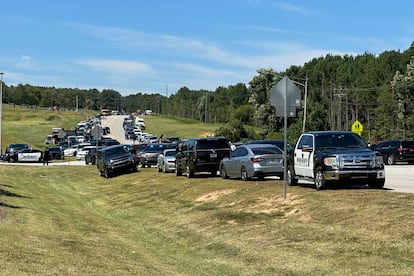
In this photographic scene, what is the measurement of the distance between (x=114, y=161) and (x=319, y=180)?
854 inches

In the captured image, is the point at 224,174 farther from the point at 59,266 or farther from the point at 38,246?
the point at 59,266

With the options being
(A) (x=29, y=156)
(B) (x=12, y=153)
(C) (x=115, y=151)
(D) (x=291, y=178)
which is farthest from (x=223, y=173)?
(B) (x=12, y=153)

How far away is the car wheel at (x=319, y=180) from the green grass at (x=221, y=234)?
0.35 metres

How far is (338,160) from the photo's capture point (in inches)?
733

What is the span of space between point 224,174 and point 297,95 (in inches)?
370

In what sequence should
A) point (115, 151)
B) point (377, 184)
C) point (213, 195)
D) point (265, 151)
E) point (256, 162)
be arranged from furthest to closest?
point (115, 151) < point (265, 151) < point (256, 162) < point (213, 195) < point (377, 184)

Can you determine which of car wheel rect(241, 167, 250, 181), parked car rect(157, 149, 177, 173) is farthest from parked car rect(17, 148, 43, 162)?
car wheel rect(241, 167, 250, 181)

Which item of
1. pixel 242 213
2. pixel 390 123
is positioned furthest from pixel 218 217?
pixel 390 123

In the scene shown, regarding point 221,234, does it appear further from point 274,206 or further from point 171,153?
point 171,153

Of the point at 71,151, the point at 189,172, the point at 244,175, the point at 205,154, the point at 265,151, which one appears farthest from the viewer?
the point at 71,151

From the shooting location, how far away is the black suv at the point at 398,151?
42719 mm

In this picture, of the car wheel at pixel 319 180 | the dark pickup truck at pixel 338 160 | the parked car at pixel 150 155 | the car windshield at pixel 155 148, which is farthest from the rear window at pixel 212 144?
the car windshield at pixel 155 148

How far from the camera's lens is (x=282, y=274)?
453 inches

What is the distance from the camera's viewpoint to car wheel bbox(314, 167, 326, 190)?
19.1 m
